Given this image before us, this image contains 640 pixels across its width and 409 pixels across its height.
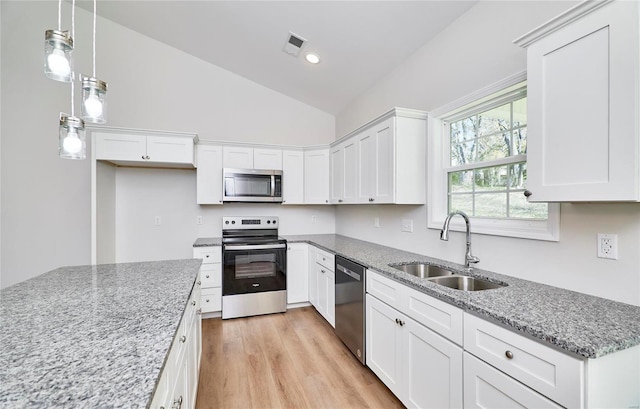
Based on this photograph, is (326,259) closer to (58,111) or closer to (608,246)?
(608,246)

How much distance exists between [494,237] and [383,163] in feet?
3.46

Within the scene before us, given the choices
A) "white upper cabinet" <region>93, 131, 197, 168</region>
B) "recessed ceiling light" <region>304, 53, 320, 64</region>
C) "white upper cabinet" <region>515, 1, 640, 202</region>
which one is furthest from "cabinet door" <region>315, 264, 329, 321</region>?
"recessed ceiling light" <region>304, 53, 320, 64</region>

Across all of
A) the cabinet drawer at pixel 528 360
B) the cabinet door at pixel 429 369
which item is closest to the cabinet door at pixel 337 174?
the cabinet door at pixel 429 369

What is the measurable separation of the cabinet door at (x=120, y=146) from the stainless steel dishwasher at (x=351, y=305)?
8.11ft

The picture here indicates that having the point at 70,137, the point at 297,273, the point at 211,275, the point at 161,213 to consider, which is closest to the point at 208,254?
the point at 211,275

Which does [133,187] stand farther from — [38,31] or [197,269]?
[197,269]

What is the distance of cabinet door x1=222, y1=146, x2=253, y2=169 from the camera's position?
3560 mm

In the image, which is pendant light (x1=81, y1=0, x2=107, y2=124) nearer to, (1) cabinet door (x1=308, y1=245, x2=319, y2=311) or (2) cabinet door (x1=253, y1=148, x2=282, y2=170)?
(2) cabinet door (x1=253, y1=148, x2=282, y2=170)

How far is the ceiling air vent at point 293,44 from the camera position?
2.80 metres

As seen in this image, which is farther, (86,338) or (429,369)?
(429,369)

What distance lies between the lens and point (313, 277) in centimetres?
346

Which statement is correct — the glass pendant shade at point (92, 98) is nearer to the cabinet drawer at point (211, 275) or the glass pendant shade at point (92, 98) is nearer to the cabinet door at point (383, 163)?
the cabinet door at point (383, 163)

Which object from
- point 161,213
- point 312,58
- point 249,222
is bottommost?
point 249,222

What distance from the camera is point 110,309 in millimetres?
1159
